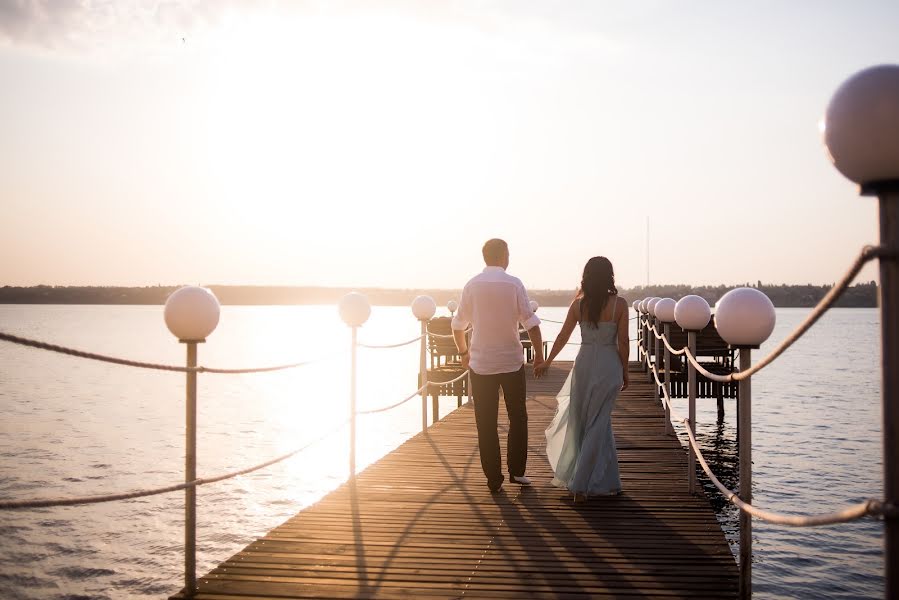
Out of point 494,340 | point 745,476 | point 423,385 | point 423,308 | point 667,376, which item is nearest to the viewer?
point 745,476

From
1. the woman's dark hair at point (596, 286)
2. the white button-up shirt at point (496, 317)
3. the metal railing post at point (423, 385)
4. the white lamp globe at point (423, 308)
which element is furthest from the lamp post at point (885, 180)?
the white lamp globe at point (423, 308)

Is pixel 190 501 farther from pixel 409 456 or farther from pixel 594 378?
pixel 409 456

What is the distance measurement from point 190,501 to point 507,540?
1991 millimetres

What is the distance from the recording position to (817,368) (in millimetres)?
48781

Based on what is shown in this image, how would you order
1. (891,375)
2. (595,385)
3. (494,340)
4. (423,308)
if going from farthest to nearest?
(423,308) < (494,340) < (595,385) < (891,375)

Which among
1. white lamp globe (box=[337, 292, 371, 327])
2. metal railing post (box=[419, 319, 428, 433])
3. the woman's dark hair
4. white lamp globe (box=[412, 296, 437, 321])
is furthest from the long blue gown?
white lamp globe (box=[412, 296, 437, 321])

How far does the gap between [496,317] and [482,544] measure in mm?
1982

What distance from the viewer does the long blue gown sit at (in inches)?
242

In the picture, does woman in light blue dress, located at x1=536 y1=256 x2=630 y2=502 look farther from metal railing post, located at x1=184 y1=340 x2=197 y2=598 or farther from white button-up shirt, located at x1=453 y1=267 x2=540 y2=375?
metal railing post, located at x1=184 y1=340 x2=197 y2=598

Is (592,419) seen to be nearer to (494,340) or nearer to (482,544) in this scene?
(494,340)

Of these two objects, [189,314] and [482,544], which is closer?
[189,314]

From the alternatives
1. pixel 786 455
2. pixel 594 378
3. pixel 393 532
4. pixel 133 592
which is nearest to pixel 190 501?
pixel 393 532

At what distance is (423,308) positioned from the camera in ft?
36.3

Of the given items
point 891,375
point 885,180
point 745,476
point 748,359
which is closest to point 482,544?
point 745,476
